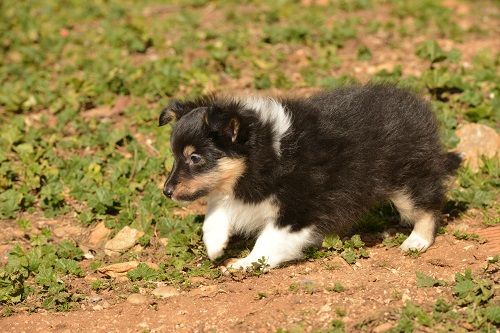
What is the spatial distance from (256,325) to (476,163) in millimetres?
3614

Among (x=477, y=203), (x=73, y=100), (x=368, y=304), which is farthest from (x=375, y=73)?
(x=368, y=304)

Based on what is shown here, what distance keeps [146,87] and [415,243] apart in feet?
13.6

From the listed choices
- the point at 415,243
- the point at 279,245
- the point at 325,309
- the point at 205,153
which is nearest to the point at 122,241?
the point at 205,153

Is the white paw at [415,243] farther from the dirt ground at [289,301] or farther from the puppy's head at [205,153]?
the puppy's head at [205,153]

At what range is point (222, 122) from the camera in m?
5.88

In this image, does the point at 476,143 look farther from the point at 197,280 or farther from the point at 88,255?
the point at 88,255

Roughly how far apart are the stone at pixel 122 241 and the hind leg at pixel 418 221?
7.66ft

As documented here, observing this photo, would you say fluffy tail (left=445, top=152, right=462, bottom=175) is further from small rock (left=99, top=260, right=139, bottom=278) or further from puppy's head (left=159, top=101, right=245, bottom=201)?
small rock (left=99, top=260, right=139, bottom=278)

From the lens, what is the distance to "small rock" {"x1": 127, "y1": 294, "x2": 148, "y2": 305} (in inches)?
233

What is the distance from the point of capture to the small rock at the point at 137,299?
19.4 ft

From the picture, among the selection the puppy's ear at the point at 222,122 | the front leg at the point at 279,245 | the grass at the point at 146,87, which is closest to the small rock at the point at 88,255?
the grass at the point at 146,87

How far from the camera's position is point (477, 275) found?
579 cm

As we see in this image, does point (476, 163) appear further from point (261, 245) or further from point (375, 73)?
point (261, 245)

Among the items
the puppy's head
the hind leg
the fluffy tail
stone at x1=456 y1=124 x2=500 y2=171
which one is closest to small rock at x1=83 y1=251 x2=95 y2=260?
the puppy's head
